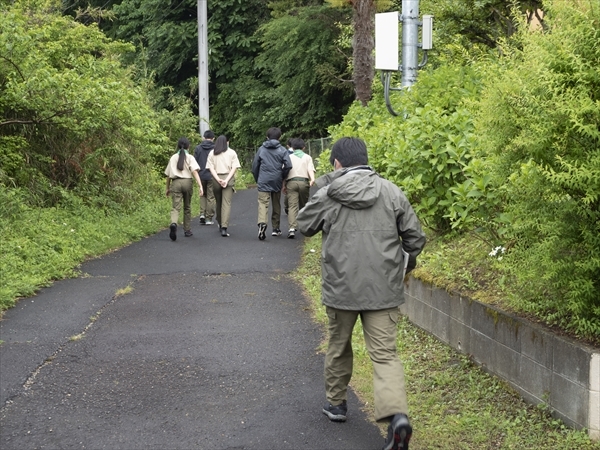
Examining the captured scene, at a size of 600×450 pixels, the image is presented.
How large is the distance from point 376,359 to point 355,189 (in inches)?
41.2

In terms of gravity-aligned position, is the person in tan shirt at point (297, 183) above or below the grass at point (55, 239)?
above

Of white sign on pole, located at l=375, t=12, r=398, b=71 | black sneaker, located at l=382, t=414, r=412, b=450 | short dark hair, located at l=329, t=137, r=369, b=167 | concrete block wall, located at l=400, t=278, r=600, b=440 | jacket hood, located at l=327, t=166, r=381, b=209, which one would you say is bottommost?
black sneaker, located at l=382, t=414, r=412, b=450

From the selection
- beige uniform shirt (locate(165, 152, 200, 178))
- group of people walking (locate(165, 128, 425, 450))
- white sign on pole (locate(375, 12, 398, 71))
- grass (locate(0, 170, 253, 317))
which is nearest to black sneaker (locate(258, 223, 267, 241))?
beige uniform shirt (locate(165, 152, 200, 178))

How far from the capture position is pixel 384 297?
5.42 metres

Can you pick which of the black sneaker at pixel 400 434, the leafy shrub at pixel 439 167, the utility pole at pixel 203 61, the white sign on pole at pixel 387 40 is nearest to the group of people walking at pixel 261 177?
the white sign on pole at pixel 387 40

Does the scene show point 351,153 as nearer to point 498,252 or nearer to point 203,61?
point 498,252

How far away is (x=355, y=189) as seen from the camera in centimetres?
541

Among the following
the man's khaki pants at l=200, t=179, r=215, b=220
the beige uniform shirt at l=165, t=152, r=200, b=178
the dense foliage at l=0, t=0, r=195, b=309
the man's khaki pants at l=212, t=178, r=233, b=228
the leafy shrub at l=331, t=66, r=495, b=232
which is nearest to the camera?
the leafy shrub at l=331, t=66, r=495, b=232

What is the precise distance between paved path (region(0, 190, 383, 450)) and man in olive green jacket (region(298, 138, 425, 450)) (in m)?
0.52

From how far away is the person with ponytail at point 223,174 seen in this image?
53.1ft

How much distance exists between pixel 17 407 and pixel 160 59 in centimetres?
3642

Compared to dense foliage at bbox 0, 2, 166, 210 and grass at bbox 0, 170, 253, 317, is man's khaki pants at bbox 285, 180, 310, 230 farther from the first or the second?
dense foliage at bbox 0, 2, 166, 210

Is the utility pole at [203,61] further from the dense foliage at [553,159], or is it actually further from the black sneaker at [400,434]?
the black sneaker at [400,434]

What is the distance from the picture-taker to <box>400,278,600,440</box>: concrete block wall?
497 centimetres
